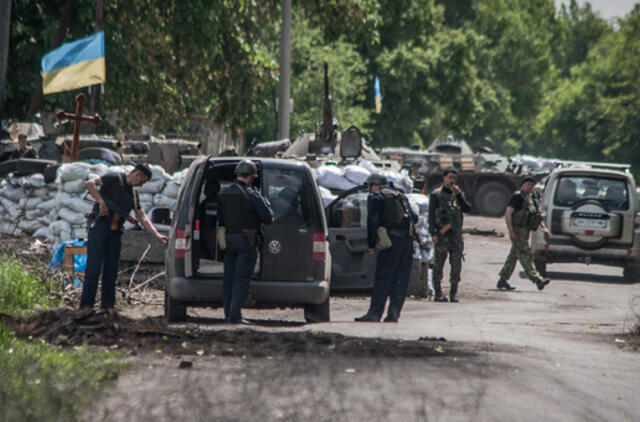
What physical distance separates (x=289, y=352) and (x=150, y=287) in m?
6.01

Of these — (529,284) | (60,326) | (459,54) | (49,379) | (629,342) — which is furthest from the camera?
(459,54)

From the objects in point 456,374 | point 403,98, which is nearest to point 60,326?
point 456,374

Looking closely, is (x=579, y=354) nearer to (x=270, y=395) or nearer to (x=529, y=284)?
(x=270, y=395)

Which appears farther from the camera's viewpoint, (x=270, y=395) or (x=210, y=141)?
(x=210, y=141)

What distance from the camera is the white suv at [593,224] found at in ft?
54.9

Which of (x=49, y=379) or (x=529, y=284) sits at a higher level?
(x=49, y=379)

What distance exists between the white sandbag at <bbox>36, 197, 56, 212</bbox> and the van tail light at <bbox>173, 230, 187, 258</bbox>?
6.44m

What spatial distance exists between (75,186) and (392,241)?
556cm

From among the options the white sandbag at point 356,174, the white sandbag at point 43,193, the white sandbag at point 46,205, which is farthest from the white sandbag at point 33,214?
the white sandbag at point 356,174

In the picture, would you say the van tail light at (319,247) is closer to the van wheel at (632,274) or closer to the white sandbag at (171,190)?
the white sandbag at (171,190)

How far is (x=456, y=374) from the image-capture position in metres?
6.35

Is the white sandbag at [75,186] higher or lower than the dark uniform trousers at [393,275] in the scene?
higher

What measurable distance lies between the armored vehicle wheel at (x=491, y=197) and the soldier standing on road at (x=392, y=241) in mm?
23737

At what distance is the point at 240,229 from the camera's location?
945 centimetres
